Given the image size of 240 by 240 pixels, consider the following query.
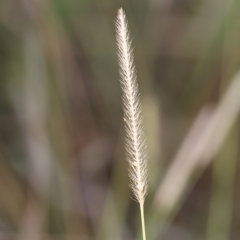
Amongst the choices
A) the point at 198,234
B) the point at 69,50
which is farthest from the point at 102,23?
the point at 198,234

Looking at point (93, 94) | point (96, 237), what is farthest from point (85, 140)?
point (96, 237)

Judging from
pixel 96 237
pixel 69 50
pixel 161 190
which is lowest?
pixel 96 237

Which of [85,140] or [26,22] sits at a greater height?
[26,22]

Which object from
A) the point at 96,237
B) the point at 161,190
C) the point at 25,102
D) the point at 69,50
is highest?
the point at 69,50

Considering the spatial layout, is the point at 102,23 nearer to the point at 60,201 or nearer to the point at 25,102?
the point at 25,102

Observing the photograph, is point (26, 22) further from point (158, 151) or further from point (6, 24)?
point (158, 151)

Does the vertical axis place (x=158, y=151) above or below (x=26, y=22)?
below
